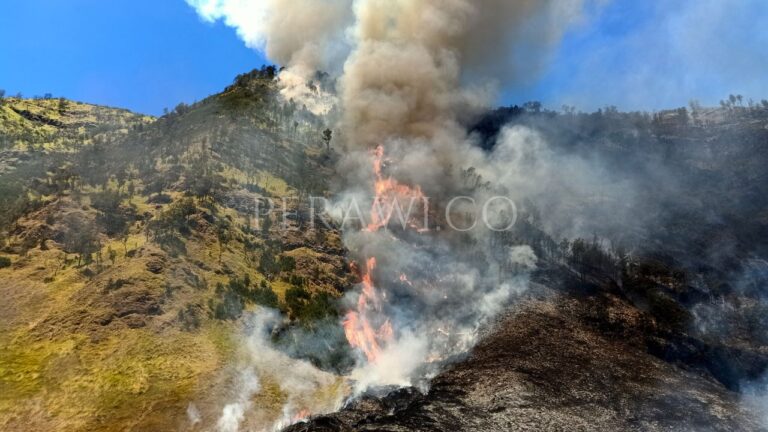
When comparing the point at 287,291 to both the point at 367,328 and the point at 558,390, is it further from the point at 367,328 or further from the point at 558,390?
the point at 558,390

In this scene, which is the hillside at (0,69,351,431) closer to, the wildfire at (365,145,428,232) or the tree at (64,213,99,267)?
the tree at (64,213,99,267)

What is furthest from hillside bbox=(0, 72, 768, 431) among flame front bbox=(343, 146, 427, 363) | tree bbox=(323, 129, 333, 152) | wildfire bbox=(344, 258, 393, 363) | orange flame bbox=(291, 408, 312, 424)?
flame front bbox=(343, 146, 427, 363)

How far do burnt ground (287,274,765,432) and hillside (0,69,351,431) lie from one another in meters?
11.0

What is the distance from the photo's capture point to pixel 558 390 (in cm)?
4491

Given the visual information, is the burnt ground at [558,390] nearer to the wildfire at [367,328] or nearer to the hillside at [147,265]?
the wildfire at [367,328]

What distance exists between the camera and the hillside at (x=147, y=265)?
135 ft

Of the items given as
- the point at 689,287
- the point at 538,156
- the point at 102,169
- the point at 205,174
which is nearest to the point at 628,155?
the point at 538,156

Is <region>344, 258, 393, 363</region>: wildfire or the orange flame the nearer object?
the orange flame

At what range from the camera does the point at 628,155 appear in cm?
12506

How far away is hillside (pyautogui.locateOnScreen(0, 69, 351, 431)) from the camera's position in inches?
1620

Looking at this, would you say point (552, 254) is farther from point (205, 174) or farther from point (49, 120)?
point (49, 120)

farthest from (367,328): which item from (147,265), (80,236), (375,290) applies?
(80,236)

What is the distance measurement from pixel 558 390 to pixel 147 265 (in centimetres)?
4127

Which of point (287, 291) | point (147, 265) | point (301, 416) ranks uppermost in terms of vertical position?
point (147, 265)
